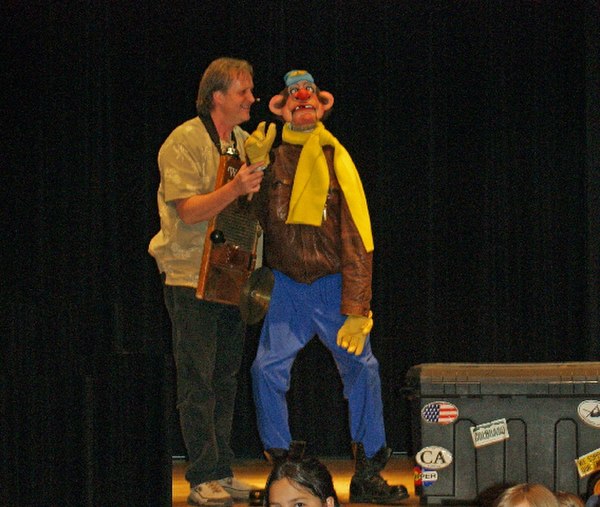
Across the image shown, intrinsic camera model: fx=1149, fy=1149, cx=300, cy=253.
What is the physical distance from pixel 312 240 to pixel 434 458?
2.73 ft

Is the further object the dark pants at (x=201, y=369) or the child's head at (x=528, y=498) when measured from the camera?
the dark pants at (x=201, y=369)

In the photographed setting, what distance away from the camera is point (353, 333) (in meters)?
3.77

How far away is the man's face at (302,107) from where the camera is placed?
3979 millimetres

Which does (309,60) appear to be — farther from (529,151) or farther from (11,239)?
(11,239)

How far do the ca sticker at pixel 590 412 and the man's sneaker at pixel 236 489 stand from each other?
111 centimetres

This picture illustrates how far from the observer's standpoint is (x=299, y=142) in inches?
156

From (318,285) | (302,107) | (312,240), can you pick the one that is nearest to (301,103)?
(302,107)

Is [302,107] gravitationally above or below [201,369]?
above

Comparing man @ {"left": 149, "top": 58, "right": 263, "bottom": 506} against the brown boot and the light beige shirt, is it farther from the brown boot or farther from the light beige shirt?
the brown boot

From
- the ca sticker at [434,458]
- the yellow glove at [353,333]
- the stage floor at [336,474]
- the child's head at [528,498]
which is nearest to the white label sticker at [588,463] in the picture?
the ca sticker at [434,458]

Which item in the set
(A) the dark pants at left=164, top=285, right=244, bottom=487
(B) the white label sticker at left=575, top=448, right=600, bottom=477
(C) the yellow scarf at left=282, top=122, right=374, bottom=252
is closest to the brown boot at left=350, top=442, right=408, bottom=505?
(A) the dark pants at left=164, top=285, right=244, bottom=487

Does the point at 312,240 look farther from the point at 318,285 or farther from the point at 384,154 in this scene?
the point at 384,154

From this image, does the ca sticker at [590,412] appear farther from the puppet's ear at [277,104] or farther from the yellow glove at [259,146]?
the puppet's ear at [277,104]

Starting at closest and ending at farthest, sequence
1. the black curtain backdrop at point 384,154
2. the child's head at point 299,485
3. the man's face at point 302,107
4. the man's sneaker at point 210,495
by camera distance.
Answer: the child's head at point 299,485 < the man's sneaker at point 210,495 < the man's face at point 302,107 < the black curtain backdrop at point 384,154
